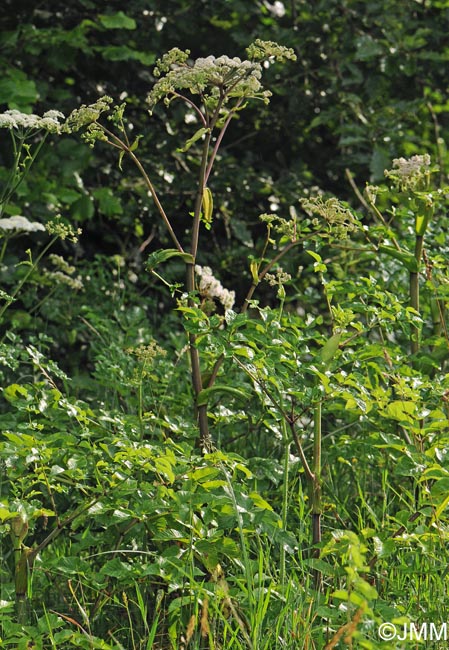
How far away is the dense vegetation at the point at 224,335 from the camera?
169 cm

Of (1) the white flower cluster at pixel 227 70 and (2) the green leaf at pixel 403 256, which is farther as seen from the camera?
(2) the green leaf at pixel 403 256

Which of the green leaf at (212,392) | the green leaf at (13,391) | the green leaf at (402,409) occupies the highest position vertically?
the green leaf at (402,409)

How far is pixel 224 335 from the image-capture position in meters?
1.79

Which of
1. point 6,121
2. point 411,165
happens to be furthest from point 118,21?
point 411,165

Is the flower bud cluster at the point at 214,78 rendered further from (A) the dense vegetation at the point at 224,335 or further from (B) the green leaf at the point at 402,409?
(B) the green leaf at the point at 402,409

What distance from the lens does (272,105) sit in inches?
162

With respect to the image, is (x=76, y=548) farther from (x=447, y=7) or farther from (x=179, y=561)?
(x=447, y=7)

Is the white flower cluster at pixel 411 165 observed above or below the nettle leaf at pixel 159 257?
above

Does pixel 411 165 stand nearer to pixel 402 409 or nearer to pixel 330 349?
pixel 330 349

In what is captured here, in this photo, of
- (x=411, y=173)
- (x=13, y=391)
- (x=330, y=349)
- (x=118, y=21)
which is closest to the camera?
(x=330, y=349)

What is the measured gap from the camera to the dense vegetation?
169 centimetres

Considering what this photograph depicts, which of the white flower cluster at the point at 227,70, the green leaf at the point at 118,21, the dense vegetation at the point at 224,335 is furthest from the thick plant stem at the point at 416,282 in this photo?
the green leaf at the point at 118,21

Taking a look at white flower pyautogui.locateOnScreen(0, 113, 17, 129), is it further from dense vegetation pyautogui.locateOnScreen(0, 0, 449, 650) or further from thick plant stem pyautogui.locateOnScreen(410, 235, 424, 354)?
thick plant stem pyautogui.locateOnScreen(410, 235, 424, 354)

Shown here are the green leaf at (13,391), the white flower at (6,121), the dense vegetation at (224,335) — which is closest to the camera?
the dense vegetation at (224,335)
